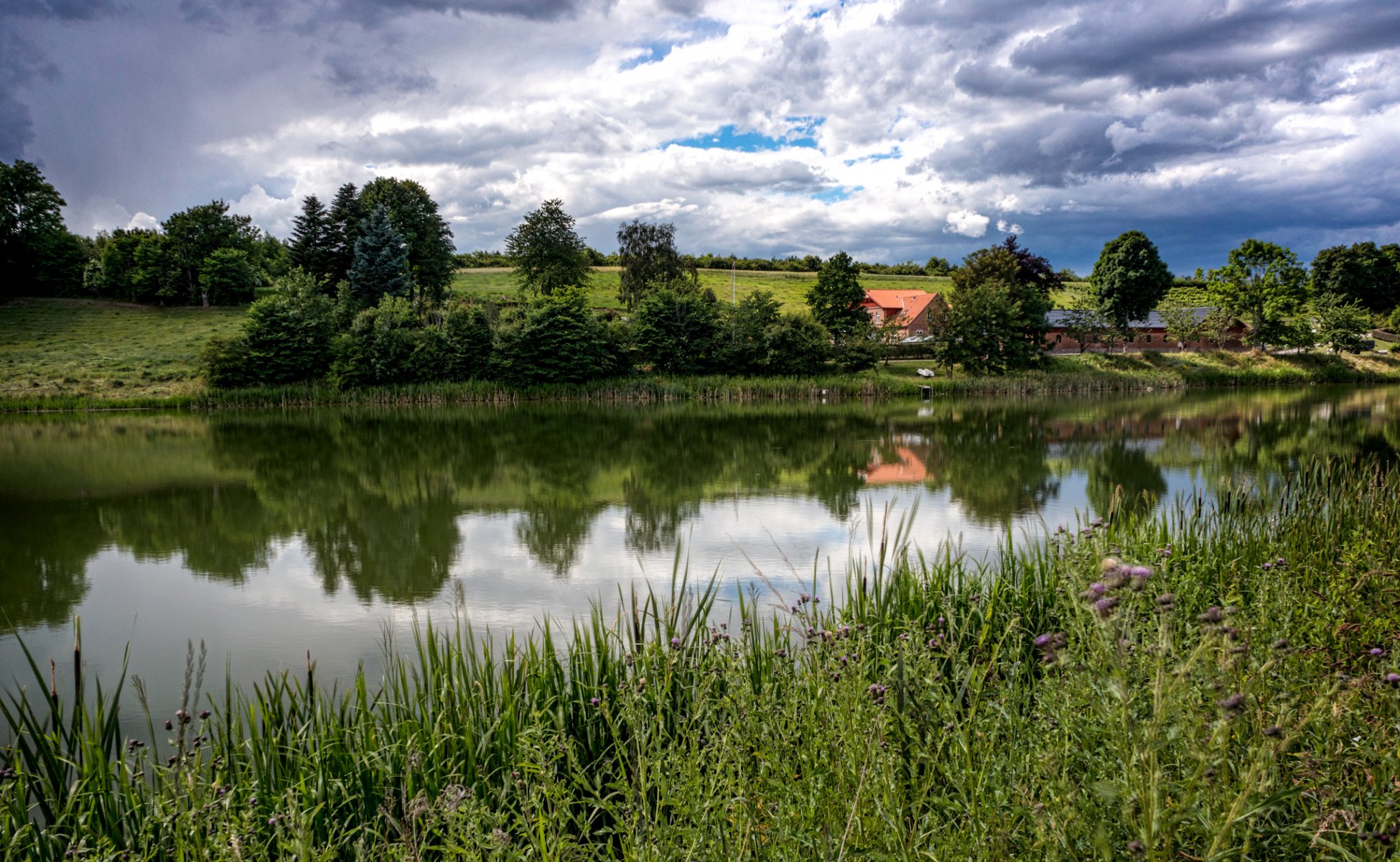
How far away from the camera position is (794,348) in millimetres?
43688

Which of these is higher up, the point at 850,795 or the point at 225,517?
the point at 850,795

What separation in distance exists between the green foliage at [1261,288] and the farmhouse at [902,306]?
804 inches

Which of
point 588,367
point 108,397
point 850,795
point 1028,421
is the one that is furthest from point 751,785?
point 108,397

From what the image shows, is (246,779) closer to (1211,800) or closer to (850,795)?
(850,795)

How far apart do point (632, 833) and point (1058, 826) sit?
1.28 meters

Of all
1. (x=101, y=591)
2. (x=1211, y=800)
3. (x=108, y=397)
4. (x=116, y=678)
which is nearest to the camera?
(x=1211, y=800)

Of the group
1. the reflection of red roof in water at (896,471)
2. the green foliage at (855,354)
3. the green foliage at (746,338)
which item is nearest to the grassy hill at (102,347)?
the green foliage at (746,338)

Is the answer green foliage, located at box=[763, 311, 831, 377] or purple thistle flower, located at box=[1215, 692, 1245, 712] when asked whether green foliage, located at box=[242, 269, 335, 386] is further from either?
purple thistle flower, located at box=[1215, 692, 1245, 712]

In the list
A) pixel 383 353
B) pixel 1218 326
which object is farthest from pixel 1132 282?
pixel 383 353

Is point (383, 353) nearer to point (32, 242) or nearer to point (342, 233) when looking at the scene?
point (342, 233)

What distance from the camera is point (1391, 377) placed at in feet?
163

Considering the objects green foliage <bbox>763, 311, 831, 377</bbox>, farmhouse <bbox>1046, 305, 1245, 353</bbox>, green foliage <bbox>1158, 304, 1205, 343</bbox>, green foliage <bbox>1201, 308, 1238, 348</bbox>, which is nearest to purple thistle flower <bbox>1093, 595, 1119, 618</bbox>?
green foliage <bbox>763, 311, 831, 377</bbox>

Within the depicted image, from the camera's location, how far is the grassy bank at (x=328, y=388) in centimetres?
3722

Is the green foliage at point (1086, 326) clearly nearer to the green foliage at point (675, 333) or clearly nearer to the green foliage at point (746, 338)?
the green foliage at point (746, 338)
